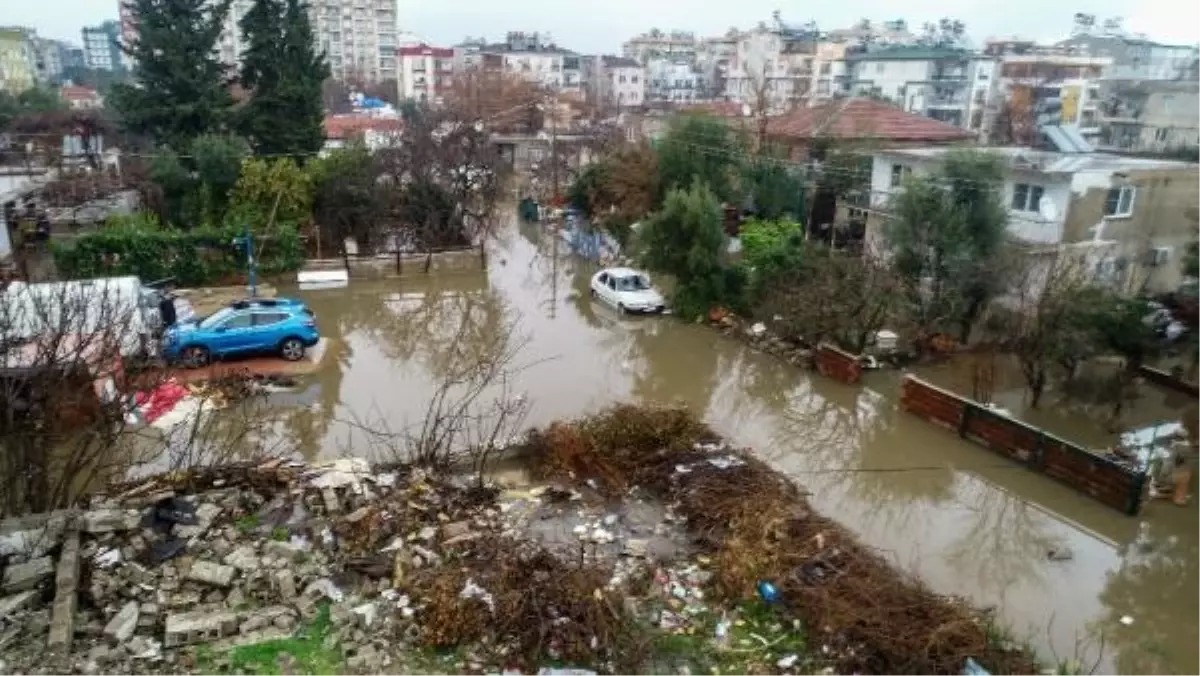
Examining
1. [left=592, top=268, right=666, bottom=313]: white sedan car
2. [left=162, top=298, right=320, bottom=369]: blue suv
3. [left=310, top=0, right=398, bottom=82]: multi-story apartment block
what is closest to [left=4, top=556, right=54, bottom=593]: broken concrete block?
[left=162, top=298, right=320, bottom=369]: blue suv

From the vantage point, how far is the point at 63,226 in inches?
964

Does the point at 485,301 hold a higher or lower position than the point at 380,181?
lower

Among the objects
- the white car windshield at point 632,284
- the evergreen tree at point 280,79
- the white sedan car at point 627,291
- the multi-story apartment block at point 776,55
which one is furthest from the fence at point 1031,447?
the multi-story apartment block at point 776,55

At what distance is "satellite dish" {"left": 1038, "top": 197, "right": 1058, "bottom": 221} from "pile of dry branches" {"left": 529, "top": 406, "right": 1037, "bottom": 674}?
11509mm

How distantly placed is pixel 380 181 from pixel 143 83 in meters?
8.89

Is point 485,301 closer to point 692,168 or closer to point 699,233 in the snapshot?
point 699,233

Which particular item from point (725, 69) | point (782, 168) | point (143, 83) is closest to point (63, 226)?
point (143, 83)

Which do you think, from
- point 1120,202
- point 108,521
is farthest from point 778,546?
point 1120,202

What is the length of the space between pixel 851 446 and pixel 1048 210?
934 centimetres

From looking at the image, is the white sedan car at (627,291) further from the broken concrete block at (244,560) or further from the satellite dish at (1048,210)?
the broken concrete block at (244,560)

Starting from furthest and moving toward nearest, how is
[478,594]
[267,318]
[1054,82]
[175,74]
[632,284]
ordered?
[1054,82] → [175,74] → [632,284] → [267,318] → [478,594]

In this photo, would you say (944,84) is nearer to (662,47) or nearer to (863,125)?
(863,125)

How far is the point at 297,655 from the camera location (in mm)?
7254

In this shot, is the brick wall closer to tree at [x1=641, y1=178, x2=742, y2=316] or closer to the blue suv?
tree at [x1=641, y1=178, x2=742, y2=316]
